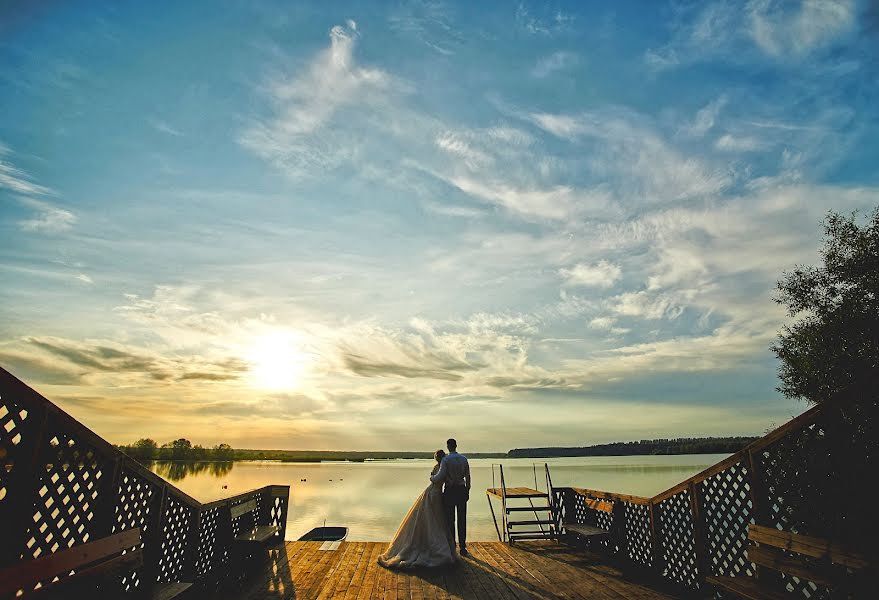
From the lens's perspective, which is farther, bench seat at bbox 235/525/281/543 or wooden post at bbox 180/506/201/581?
bench seat at bbox 235/525/281/543

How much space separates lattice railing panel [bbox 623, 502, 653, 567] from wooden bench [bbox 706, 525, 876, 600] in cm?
229

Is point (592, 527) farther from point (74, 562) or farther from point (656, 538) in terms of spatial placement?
point (74, 562)

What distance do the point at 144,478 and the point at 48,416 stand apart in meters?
1.77

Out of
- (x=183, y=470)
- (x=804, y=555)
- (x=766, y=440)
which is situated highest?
(x=766, y=440)

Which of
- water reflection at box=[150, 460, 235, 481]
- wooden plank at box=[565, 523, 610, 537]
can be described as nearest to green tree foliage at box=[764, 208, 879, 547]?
wooden plank at box=[565, 523, 610, 537]

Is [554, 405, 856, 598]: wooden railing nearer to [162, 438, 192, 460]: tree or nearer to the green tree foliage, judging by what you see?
the green tree foliage

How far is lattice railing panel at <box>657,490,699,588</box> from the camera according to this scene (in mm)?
6879

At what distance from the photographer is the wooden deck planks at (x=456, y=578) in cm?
644

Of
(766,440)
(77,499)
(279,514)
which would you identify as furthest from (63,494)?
(766,440)

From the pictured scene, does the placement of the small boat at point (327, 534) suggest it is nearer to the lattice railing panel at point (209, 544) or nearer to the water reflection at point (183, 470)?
the lattice railing panel at point (209, 544)

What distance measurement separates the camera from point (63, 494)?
444 centimetres

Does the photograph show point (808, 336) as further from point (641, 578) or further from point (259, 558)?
point (259, 558)

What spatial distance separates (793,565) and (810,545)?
36 centimetres

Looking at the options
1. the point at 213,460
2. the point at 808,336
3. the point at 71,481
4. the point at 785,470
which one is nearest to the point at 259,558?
the point at 71,481
